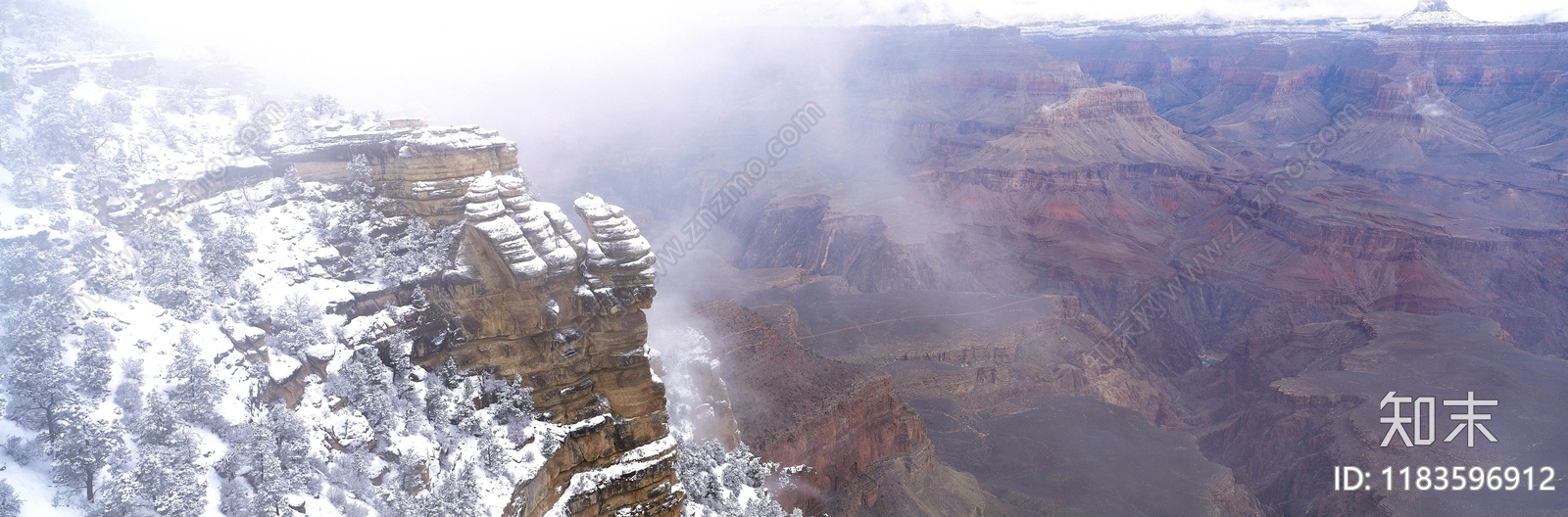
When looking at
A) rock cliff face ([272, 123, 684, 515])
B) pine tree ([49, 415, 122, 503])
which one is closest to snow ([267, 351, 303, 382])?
rock cliff face ([272, 123, 684, 515])

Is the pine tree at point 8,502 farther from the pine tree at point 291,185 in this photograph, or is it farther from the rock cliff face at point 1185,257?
the rock cliff face at point 1185,257

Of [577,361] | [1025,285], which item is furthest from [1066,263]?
[577,361]

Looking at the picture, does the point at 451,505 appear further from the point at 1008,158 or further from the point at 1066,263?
the point at 1008,158

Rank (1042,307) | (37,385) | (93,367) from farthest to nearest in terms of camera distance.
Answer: (1042,307), (93,367), (37,385)

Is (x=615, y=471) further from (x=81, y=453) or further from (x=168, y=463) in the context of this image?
(x=81, y=453)

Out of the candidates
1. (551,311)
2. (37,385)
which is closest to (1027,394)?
(551,311)

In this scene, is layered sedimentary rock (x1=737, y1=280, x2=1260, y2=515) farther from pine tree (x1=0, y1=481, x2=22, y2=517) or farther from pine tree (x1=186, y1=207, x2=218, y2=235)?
pine tree (x1=0, y1=481, x2=22, y2=517)

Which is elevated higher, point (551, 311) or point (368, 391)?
point (551, 311)
